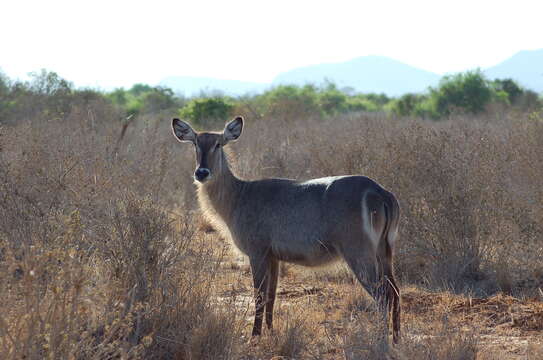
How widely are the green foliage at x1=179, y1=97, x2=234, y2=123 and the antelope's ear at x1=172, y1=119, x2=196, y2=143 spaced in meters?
14.7

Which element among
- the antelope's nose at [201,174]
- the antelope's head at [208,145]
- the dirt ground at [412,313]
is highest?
the antelope's head at [208,145]

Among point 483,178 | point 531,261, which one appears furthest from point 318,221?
point 531,261

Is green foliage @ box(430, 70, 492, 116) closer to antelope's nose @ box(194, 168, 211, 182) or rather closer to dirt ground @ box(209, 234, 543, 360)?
dirt ground @ box(209, 234, 543, 360)

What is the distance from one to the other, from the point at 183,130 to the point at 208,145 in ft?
1.62

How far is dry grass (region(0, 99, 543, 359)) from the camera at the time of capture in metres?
4.50

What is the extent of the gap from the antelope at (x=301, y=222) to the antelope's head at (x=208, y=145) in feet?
0.03

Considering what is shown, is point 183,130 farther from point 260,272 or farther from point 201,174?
point 260,272

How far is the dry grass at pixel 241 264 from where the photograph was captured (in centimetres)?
450

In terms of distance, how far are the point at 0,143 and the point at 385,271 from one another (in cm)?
442

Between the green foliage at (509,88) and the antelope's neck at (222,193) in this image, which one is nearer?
the antelope's neck at (222,193)

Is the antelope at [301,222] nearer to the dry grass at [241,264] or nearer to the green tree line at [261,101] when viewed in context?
the dry grass at [241,264]

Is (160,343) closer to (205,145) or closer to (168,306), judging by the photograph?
(168,306)

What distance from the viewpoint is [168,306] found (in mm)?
5520

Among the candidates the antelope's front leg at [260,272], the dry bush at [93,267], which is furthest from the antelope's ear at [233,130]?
the antelope's front leg at [260,272]
